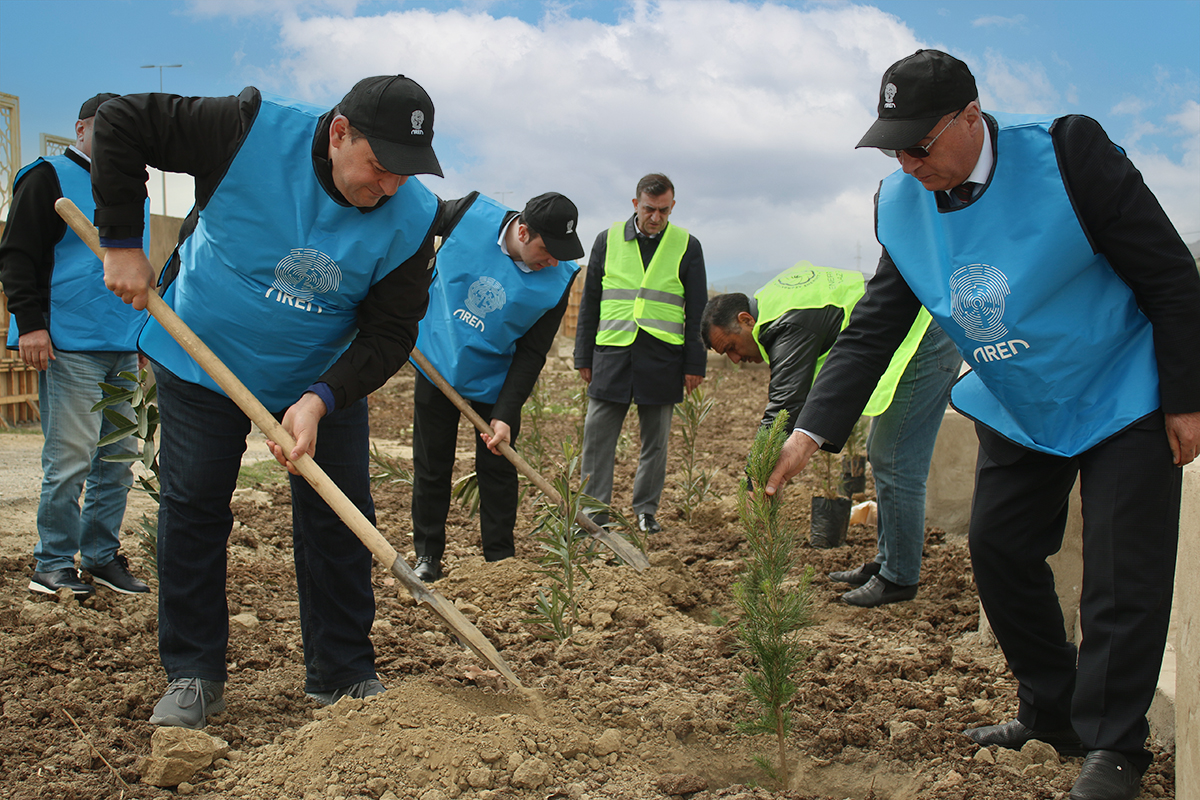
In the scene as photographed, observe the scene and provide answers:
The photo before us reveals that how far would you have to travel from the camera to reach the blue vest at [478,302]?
4031 millimetres

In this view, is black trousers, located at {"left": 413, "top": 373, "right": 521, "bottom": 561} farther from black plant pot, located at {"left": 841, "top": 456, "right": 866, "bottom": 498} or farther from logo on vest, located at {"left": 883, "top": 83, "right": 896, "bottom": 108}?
logo on vest, located at {"left": 883, "top": 83, "right": 896, "bottom": 108}

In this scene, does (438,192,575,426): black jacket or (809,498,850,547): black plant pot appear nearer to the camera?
(438,192,575,426): black jacket

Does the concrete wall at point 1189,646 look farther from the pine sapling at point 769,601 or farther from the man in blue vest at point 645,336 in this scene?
the man in blue vest at point 645,336

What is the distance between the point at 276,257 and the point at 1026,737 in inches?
95.4

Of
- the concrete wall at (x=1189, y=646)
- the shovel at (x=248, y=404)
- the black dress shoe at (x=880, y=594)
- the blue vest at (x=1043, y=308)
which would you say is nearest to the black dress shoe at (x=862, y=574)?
the black dress shoe at (x=880, y=594)

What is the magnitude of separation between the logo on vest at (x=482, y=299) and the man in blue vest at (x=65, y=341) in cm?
135

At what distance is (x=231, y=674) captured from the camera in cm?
296

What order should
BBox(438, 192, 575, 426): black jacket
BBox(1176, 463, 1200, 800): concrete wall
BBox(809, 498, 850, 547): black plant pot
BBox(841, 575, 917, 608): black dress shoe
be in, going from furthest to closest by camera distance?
BBox(809, 498, 850, 547): black plant pot
BBox(438, 192, 575, 426): black jacket
BBox(841, 575, 917, 608): black dress shoe
BBox(1176, 463, 1200, 800): concrete wall

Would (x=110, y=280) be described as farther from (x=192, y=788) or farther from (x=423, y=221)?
(x=192, y=788)

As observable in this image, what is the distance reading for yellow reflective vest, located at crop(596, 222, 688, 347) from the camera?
5172mm

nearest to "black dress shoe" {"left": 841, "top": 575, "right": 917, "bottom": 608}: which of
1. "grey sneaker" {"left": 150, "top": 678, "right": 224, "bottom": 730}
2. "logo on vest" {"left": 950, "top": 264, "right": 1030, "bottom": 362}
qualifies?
"logo on vest" {"left": 950, "top": 264, "right": 1030, "bottom": 362}

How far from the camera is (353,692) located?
2.69 meters

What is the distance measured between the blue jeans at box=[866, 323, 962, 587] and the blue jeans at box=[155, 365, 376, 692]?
216cm

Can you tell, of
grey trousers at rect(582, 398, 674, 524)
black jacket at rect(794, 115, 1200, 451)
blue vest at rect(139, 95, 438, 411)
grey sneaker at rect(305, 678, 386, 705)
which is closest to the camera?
black jacket at rect(794, 115, 1200, 451)
